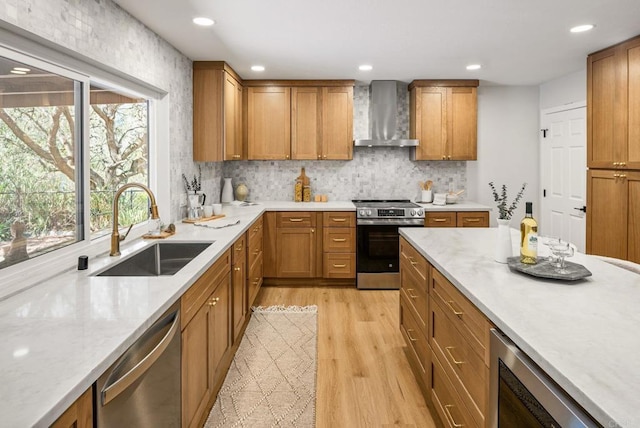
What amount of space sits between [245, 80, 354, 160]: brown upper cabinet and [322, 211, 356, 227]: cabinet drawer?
2.47 feet

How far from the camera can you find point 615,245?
4066 millimetres

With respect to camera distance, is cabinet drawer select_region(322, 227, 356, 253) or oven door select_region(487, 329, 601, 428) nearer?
oven door select_region(487, 329, 601, 428)

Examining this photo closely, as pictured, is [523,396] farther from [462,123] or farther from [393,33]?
[462,123]

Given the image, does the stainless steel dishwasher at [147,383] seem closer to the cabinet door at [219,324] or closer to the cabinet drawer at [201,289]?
the cabinet drawer at [201,289]

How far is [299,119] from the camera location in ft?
18.0

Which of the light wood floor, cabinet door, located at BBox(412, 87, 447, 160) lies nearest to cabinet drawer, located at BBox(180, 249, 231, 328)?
the light wood floor

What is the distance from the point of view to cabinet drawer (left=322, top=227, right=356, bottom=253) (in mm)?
5227

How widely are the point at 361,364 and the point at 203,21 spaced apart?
2.69 m

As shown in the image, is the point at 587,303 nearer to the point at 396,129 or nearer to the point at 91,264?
the point at 91,264

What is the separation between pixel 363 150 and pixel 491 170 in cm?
169

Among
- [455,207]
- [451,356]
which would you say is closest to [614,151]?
[455,207]

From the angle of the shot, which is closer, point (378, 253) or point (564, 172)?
point (378, 253)

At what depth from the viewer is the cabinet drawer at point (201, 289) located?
2014 mm

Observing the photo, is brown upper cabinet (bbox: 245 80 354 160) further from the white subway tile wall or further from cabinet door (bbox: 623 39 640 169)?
cabinet door (bbox: 623 39 640 169)
